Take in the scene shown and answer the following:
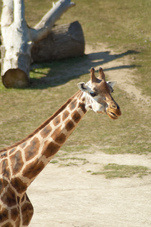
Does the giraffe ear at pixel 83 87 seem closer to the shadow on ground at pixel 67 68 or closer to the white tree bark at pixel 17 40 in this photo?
the white tree bark at pixel 17 40

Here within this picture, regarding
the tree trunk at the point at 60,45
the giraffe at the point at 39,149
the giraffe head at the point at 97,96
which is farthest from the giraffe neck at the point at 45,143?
the tree trunk at the point at 60,45

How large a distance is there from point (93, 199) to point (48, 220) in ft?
4.73

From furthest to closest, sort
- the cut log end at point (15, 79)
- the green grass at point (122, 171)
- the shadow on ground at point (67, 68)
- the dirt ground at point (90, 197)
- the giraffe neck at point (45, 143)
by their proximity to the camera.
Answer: the shadow on ground at point (67, 68)
the cut log end at point (15, 79)
the green grass at point (122, 171)
the dirt ground at point (90, 197)
the giraffe neck at point (45, 143)

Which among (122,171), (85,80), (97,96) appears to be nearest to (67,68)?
(85,80)

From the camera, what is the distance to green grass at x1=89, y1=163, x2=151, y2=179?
975 cm

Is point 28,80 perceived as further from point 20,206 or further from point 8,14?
point 20,206

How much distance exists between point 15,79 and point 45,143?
11.9m

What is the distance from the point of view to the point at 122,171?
10023mm

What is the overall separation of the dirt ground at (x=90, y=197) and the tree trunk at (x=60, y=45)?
9.78 m

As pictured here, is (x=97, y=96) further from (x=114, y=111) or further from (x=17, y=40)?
(x=17, y=40)

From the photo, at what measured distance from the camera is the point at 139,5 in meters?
25.9

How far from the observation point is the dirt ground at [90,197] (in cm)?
740

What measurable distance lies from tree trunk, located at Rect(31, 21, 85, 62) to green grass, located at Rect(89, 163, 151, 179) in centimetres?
1062

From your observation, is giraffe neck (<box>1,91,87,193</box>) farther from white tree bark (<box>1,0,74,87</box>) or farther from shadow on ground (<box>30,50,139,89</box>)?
shadow on ground (<box>30,50,139,89</box>)
